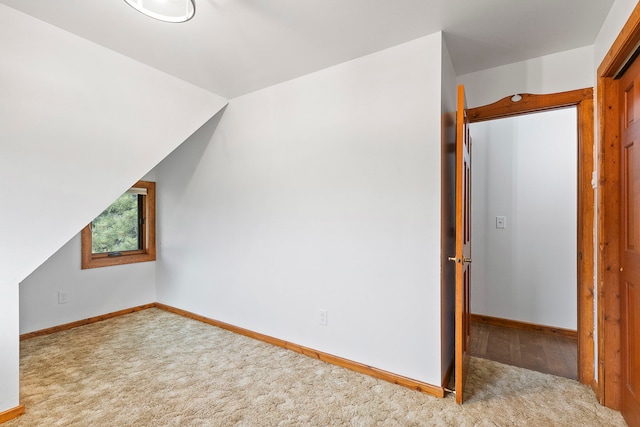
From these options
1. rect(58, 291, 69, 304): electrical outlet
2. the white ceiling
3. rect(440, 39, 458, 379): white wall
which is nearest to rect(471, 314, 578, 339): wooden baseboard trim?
rect(440, 39, 458, 379): white wall

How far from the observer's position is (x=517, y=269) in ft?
10.7

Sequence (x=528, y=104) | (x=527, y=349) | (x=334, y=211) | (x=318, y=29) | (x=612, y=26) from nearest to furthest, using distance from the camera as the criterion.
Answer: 1. (x=612, y=26)
2. (x=318, y=29)
3. (x=528, y=104)
4. (x=334, y=211)
5. (x=527, y=349)

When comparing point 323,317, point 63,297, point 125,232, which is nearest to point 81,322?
point 63,297

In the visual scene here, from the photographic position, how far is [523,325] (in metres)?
3.21

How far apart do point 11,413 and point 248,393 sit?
4.35 feet

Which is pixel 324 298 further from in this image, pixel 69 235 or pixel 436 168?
pixel 69 235

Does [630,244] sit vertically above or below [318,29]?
below

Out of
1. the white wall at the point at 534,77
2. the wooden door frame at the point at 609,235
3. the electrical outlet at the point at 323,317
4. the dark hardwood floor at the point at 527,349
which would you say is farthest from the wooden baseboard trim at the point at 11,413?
the white wall at the point at 534,77

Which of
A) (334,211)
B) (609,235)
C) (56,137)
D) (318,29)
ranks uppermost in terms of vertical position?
(318,29)

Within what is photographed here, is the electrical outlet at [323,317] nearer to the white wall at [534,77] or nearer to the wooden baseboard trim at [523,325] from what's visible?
the wooden baseboard trim at [523,325]

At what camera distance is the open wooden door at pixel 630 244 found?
1.60 metres

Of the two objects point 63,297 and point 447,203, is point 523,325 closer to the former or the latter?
point 447,203

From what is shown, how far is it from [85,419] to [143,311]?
214 cm

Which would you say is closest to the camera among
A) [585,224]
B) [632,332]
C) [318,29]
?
[632,332]
